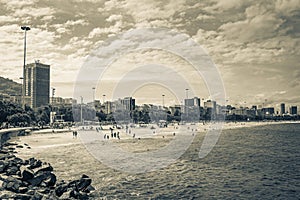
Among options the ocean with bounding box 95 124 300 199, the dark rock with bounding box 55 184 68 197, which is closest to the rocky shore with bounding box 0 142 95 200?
the dark rock with bounding box 55 184 68 197

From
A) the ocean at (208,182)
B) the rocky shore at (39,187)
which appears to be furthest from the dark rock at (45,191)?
the ocean at (208,182)

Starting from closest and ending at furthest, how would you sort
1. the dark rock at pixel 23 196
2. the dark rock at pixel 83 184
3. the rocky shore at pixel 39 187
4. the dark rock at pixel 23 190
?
the dark rock at pixel 23 196
the rocky shore at pixel 39 187
the dark rock at pixel 23 190
the dark rock at pixel 83 184

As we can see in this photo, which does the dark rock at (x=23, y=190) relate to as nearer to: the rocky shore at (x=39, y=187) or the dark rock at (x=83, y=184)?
the rocky shore at (x=39, y=187)

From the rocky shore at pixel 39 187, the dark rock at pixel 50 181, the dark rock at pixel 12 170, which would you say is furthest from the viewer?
the dark rock at pixel 12 170

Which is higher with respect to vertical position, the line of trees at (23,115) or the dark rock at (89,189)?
the line of trees at (23,115)

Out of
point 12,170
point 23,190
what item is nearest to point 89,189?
point 23,190

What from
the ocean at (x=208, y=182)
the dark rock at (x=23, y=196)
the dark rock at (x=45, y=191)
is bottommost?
the ocean at (x=208, y=182)

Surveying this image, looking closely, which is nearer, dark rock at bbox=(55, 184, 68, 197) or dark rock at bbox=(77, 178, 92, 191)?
dark rock at bbox=(55, 184, 68, 197)

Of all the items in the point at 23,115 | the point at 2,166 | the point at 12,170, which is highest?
the point at 23,115

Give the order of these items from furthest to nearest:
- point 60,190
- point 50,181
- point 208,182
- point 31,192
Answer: point 208,182 → point 50,181 → point 60,190 → point 31,192

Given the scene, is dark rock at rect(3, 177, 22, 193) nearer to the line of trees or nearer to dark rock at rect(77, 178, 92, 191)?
dark rock at rect(77, 178, 92, 191)

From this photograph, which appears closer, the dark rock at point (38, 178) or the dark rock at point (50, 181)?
the dark rock at point (38, 178)

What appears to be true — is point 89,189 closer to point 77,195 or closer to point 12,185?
point 77,195

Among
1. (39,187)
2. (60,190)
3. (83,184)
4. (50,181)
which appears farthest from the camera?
(50,181)
